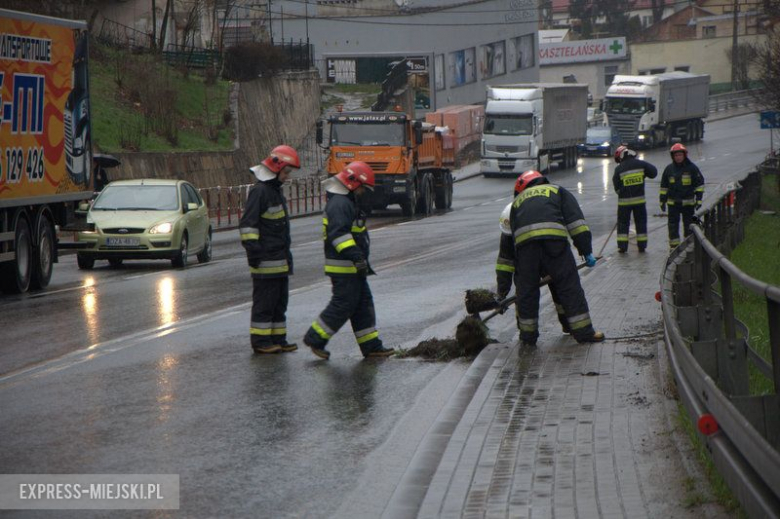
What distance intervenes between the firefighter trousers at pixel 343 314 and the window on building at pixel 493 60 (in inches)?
3097

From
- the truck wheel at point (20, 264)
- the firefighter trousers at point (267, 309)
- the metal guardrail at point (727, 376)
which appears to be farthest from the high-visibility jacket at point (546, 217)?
the truck wheel at point (20, 264)

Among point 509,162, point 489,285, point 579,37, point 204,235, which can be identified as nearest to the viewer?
point 489,285

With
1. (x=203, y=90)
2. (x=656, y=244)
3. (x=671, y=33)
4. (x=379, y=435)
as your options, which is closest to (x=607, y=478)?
(x=379, y=435)

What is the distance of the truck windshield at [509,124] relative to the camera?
5478 centimetres

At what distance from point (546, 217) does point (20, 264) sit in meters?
9.55

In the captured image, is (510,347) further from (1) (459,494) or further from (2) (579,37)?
(2) (579,37)

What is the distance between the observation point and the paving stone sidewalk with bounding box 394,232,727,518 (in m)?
6.34

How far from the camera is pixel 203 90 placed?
169 feet

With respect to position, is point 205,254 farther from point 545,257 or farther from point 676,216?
point 545,257

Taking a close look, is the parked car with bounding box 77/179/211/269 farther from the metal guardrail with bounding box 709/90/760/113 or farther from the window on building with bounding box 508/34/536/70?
the metal guardrail with bounding box 709/90/760/113

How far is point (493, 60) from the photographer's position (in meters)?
91.4

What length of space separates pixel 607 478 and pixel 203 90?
1827 inches

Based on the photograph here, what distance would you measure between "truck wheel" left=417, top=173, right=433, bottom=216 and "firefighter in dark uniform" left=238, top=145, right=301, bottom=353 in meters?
26.6

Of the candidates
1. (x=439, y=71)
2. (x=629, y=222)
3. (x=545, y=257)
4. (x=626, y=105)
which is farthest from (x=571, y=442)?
(x=439, y=71)
